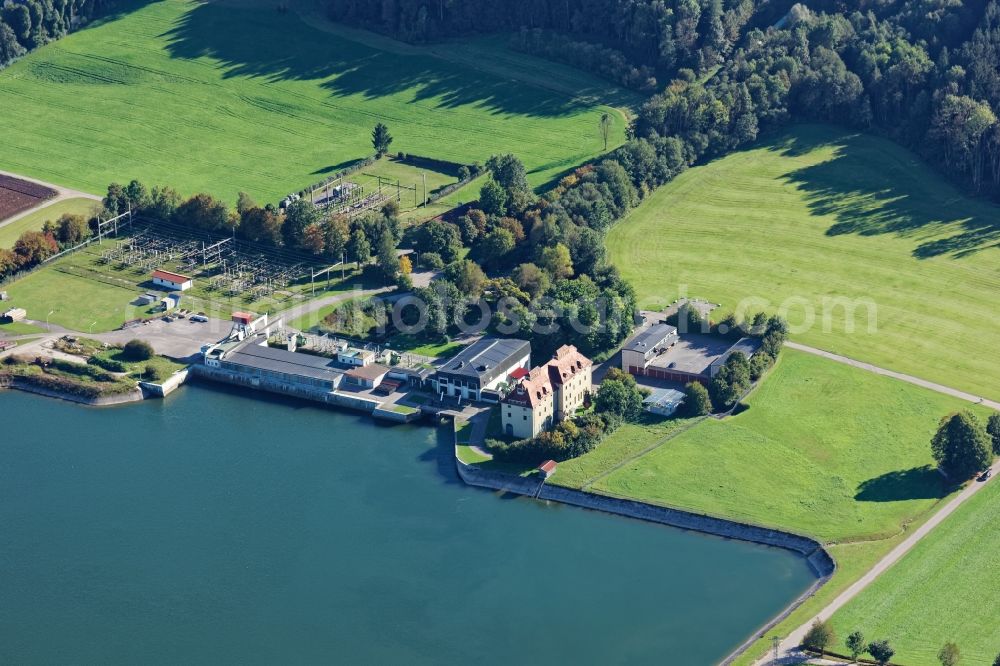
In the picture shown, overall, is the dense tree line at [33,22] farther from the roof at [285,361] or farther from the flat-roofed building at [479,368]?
the flat-roofed building at [479,368]

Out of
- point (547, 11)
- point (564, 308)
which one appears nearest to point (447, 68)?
point (547, 11)

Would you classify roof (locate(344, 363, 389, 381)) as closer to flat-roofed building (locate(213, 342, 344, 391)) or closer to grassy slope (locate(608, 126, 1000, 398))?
flat-roofed building (locate(213, 342, 344, 391))

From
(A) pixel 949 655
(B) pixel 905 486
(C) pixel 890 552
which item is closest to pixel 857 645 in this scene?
(A) pixel 949 655

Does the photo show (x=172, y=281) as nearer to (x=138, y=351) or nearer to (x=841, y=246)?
(x=138, y=351)

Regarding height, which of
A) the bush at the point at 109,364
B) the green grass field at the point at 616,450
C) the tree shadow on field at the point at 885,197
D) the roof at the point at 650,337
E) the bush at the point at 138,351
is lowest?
the bush at the point at 109,364

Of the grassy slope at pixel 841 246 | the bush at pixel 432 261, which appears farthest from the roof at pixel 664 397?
the bush at pixel 432 261
